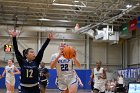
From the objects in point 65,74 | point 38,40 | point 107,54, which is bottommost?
point 65,74

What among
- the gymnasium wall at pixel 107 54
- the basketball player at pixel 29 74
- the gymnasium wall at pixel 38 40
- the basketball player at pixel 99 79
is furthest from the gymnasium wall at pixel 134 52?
the basketball player at pixel 29 74

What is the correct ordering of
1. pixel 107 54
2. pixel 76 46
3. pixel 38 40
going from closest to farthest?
pixel 38 40, pixel 76 46, pixel 107 54

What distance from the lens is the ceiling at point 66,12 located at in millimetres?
21391

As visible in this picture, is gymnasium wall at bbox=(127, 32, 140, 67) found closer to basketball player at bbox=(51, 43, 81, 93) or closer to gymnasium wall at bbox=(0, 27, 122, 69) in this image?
gymnasium wall at bbox=(0, 27, 122, 69)

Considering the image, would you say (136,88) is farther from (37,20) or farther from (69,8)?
(37,20)

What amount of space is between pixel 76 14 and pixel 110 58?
26.5ft

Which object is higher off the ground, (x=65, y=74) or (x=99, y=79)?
(x=65, y=74)

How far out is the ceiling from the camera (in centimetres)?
2139

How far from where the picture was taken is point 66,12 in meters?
25.2

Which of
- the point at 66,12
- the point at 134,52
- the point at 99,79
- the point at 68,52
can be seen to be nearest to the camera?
the point at 68,52

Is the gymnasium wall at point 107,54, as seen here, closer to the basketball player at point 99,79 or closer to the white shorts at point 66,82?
the basketball player at point 99,79

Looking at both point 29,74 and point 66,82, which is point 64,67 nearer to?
point 66,82

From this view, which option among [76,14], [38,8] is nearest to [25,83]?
[38,8]

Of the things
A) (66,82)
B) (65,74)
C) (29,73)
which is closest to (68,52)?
(65,74)
